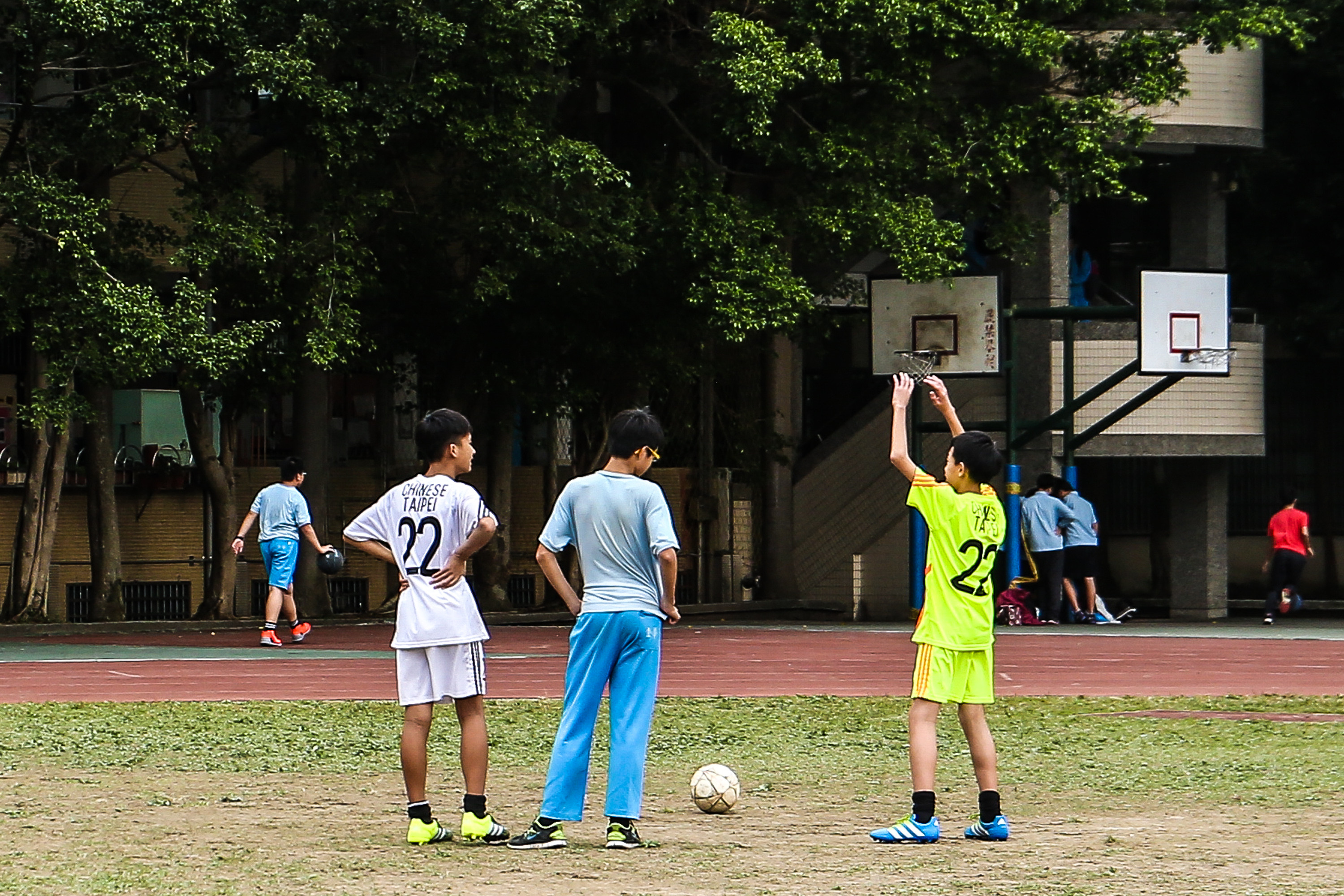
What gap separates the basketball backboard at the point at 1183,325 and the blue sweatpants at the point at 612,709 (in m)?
18.6

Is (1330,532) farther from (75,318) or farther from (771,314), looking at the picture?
(75,318)

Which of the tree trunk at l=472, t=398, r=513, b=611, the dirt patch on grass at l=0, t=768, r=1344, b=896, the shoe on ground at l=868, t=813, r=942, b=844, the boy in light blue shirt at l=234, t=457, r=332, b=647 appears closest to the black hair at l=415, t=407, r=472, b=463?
the dirt patch on grass at l=0, t=768, r=1344, b=896

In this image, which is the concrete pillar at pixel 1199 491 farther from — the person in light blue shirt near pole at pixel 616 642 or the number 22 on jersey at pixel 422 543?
the number 22 on jersey at pixel 422 543

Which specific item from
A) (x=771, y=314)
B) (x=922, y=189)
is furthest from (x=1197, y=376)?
(x=771, y=314)

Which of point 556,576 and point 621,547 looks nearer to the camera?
point 621,547

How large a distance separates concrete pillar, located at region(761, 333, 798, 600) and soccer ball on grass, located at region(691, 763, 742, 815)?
71.5 feet

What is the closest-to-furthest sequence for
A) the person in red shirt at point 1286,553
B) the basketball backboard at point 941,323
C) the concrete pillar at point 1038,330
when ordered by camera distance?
Answer: the basketball backboard at point 941,323, the person in red shirt at point 1286,553, the concrete pillar at point 1038,330

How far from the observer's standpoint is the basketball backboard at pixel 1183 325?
1027 inches

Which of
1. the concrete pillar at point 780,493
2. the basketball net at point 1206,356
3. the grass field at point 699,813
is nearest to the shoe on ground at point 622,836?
the grass field at point 699,813

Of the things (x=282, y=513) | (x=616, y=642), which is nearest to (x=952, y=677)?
(x=616, y=642)

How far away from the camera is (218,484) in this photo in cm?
2559

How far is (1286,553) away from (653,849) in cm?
2040

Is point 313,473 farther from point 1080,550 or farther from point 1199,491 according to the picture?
point 1199,491

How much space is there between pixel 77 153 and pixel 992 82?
10.3 metres
